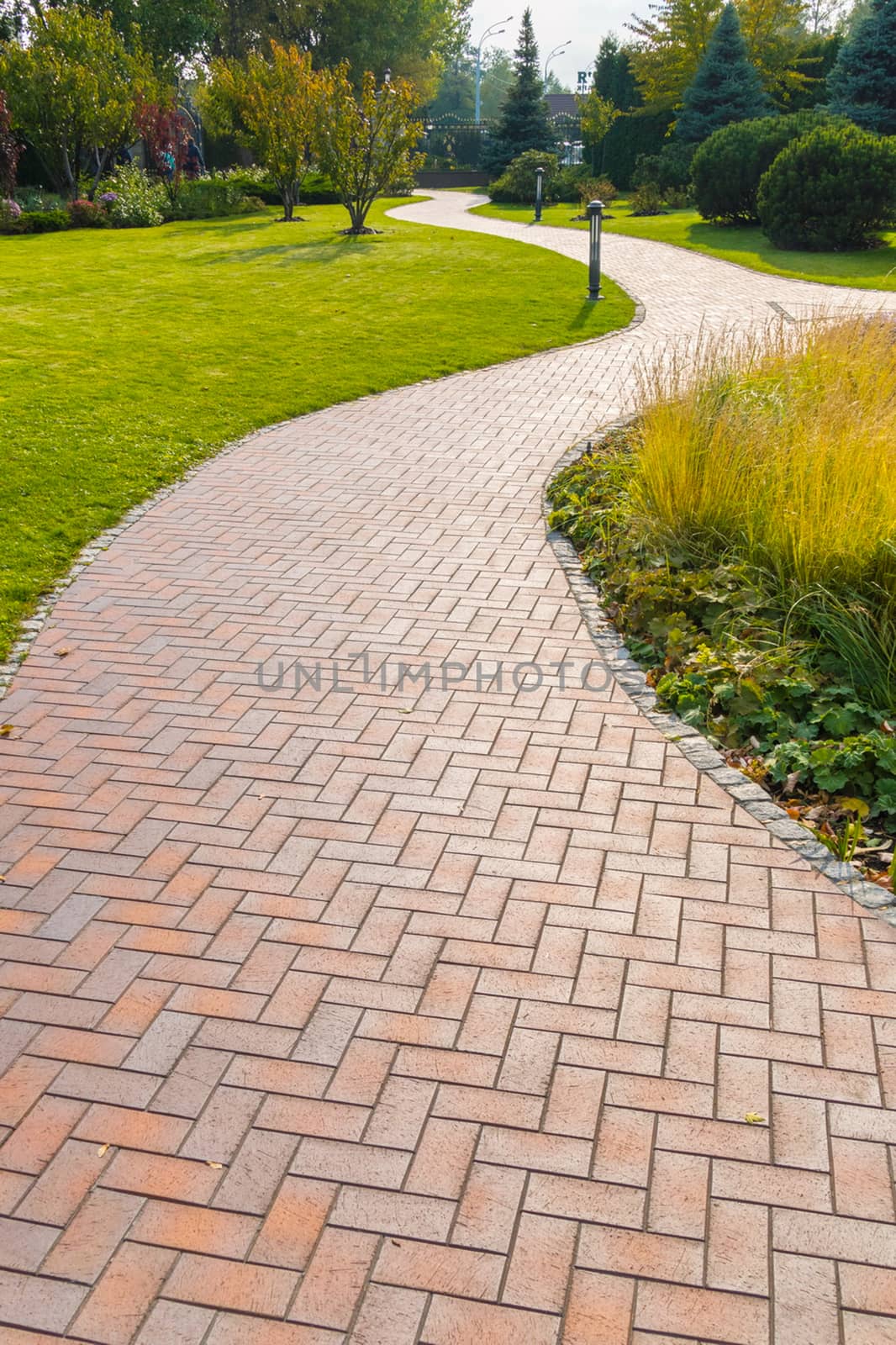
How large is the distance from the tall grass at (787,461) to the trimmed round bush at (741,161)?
17.6 m

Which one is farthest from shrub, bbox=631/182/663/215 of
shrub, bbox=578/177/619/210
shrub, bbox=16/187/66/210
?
shrub, bbox=16/187/66/210

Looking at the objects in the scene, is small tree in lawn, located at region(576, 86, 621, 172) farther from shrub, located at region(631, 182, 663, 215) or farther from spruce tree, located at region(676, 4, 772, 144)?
shrub, located at region(631, 182, 663, 215)

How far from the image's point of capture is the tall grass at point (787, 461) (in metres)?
5.51

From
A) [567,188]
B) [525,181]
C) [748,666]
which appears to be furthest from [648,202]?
[748,666]

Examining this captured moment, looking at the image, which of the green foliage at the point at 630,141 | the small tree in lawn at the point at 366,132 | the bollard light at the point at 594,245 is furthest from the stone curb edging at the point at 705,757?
the green foliage at the point at 630,141

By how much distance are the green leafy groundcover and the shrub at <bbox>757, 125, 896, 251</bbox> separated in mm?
16707

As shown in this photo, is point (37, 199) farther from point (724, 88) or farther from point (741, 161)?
point (724, 88)

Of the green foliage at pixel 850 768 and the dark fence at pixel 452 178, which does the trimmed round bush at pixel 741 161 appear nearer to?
the green foliage at pixel 850 768

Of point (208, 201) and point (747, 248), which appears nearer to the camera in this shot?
point (747, 248)

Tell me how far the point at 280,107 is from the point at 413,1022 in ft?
82.8

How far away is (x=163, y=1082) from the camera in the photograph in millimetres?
3121

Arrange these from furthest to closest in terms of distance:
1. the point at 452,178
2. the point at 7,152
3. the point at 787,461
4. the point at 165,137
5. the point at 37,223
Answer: the point at 452,178, the point at 165,137, the point at 7,152, the point at 37,223, the point at 787,461

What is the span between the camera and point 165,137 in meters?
30.8

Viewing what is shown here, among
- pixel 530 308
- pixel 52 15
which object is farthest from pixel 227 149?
pixel 530 308
